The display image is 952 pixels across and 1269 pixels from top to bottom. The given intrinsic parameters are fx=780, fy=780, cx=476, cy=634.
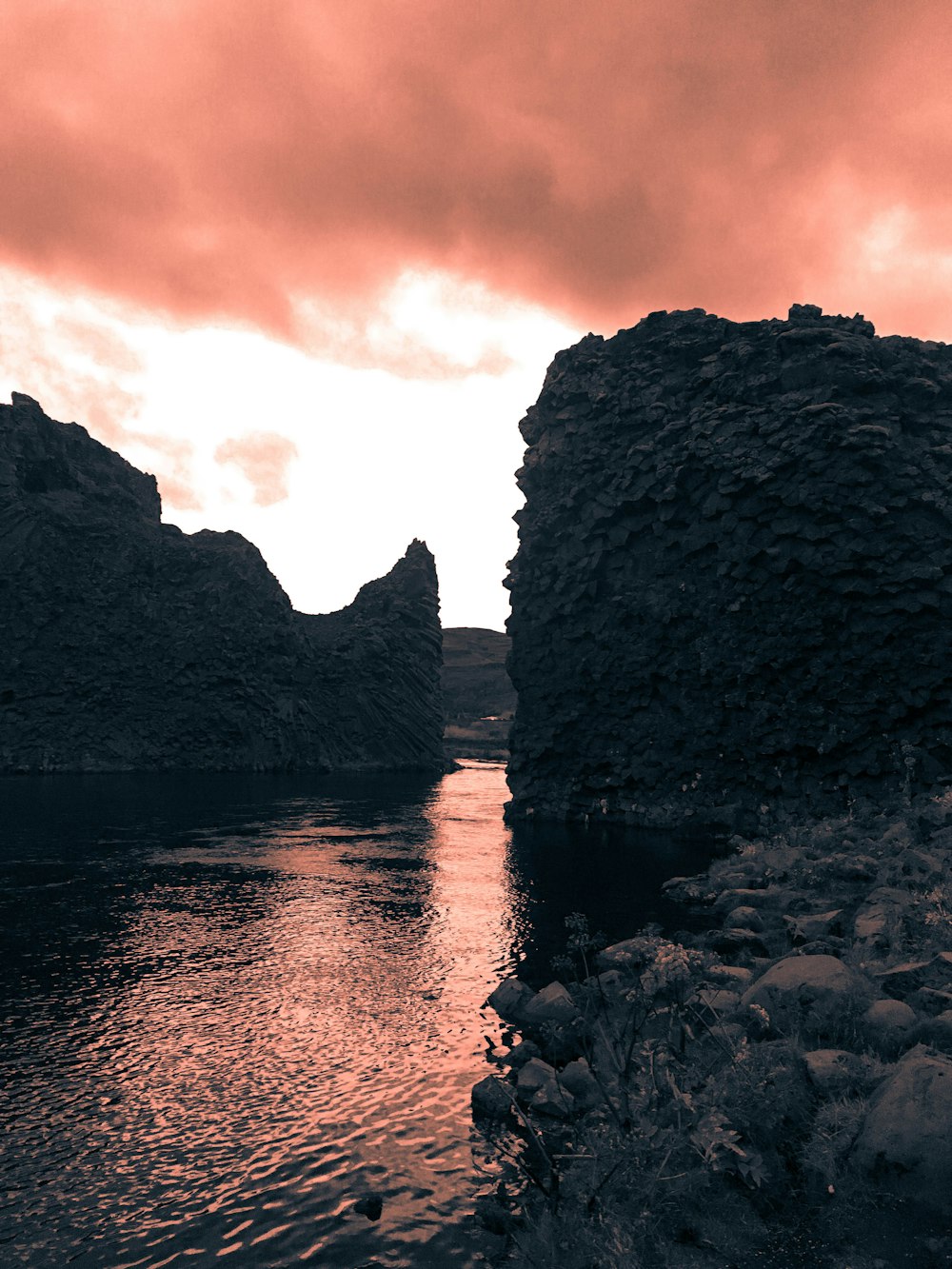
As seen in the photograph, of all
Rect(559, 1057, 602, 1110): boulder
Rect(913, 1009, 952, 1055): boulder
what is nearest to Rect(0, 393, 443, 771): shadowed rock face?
Rect(559, 1057, 602, 1110): boulder

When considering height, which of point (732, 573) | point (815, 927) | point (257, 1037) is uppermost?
point (732, 573)

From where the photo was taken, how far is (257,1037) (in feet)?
62.0

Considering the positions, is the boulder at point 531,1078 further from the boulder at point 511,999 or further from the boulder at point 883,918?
the boulder at point 883,918

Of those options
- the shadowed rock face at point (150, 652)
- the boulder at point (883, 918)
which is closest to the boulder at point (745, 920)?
the boulder at point (883, 918)

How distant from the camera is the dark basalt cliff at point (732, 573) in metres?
51.0

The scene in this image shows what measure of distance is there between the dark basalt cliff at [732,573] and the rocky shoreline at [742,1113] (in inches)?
1300

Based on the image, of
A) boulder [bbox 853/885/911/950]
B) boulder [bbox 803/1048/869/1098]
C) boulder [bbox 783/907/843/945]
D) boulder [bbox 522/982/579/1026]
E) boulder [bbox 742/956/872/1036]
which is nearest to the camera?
boulder [bbox 803/1048/869/1098]

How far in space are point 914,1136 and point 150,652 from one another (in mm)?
125632

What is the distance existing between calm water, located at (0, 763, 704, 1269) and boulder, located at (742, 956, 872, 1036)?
6.33 m

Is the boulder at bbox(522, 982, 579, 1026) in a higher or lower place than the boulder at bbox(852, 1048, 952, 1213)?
lower

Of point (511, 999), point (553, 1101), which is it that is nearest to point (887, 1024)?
point (553, 1101)

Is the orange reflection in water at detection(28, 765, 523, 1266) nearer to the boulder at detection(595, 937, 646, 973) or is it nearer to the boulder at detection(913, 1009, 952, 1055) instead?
the boulder at detection(595, 937, 646, 973)

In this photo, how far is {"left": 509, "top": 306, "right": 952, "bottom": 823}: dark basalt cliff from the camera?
2008 inches

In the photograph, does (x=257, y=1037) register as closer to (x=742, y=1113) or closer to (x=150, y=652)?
(x=742, y=1113)
